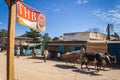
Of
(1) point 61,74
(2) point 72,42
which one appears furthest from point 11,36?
(2) point 72,42

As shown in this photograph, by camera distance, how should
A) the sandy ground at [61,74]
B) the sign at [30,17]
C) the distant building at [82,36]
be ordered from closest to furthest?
1. the sign at [30,17]
2. the sandy ground at [61,74]
3. the distant building at [82,36]

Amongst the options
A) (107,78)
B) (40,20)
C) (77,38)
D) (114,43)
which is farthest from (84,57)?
(77,38)

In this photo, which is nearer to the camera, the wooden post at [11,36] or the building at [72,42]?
the wooden post at [11,36]

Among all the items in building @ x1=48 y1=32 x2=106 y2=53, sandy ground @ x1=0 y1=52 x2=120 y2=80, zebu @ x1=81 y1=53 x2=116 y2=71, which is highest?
building @ x1=48 y1=32 x2=106 y2=53

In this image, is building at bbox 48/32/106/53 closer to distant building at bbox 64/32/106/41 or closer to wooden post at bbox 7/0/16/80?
distant building at bbox 64/32/106/41

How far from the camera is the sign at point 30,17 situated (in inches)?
210

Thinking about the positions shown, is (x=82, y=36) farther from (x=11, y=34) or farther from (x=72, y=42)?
(x=11, y=34)

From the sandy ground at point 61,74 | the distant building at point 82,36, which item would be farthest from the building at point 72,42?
the sandy ground at point 61,74

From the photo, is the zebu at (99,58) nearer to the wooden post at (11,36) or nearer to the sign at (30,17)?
the sign at (30,17)

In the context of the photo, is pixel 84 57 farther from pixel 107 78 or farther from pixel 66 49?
pixel 66 49

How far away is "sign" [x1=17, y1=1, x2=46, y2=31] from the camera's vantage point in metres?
5.33

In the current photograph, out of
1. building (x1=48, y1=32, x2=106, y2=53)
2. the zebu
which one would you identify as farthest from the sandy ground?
building (x1=48, y1=32, x2=106, y2=53)

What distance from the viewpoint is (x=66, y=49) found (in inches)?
1193

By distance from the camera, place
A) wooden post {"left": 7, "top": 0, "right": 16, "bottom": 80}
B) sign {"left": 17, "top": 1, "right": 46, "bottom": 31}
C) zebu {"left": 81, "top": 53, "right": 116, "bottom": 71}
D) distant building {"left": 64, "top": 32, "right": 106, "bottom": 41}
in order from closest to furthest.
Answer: wooden post {"left": 7, "top": 0, "right": 16, "bottom": 80}, sign {"left": 17, "top": 1, "right": 46, "bottom": 31}, zebu {"left": 81, "top": 53, "right": 116, "bottom": 71}, distant building {"left": 64, "top": 32, "right": 106, "bottom": 41}
